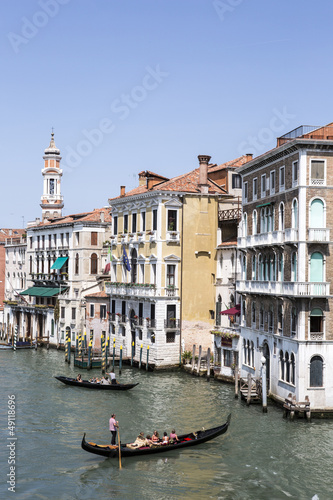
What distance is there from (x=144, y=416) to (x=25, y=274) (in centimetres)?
4539

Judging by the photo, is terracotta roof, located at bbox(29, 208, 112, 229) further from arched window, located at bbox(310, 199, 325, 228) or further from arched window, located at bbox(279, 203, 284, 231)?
arched window, located at bbox(310, 199, 325, 228)

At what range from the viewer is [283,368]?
109ft

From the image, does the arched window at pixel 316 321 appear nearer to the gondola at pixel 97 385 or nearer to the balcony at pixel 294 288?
the balcony at pixel 294 288

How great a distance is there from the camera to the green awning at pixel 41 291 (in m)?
65.4

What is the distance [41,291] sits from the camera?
6819 cm

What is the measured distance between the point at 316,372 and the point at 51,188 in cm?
5279

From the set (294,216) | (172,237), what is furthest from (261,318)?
(172,237)

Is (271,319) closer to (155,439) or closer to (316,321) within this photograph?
(316,321)

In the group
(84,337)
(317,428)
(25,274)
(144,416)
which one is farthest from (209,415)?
(25,274)

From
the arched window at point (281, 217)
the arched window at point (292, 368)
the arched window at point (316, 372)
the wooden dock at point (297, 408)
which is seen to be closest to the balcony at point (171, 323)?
the arched window at point (281, 217)

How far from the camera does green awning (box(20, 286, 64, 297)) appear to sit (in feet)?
215

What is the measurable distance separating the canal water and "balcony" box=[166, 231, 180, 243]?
1085cm

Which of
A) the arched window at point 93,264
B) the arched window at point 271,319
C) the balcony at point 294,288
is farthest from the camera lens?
the arched window at point 93,264

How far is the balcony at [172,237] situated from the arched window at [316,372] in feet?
59.4
